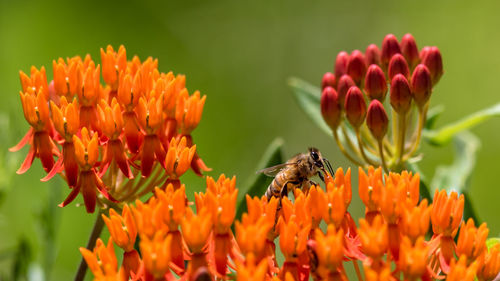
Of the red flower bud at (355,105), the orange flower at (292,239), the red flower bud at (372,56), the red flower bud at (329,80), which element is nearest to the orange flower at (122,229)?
the orange flower at (292,239)

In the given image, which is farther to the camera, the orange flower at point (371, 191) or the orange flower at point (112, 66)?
the orange flower at point (112, 66)

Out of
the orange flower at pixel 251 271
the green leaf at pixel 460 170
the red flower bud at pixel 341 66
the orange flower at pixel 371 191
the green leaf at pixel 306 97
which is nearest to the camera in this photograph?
the orange flower at pixel 251 271

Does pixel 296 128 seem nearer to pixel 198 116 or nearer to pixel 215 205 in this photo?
pixel 198 116

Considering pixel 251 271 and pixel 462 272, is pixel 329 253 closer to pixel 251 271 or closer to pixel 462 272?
pixel 251 271

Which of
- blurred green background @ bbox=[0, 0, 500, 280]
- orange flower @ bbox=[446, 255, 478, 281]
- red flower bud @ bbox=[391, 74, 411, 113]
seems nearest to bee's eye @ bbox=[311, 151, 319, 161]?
red flower bud @ bbox=[391, 74, 411, 113]

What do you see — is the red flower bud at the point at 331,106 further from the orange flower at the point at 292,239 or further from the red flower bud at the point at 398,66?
the orange flower at the point at 292,239

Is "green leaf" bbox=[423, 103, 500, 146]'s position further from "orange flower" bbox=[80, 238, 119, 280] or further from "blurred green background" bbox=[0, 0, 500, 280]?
"blurred green background" bbox=[0, 0, 500, 280]
